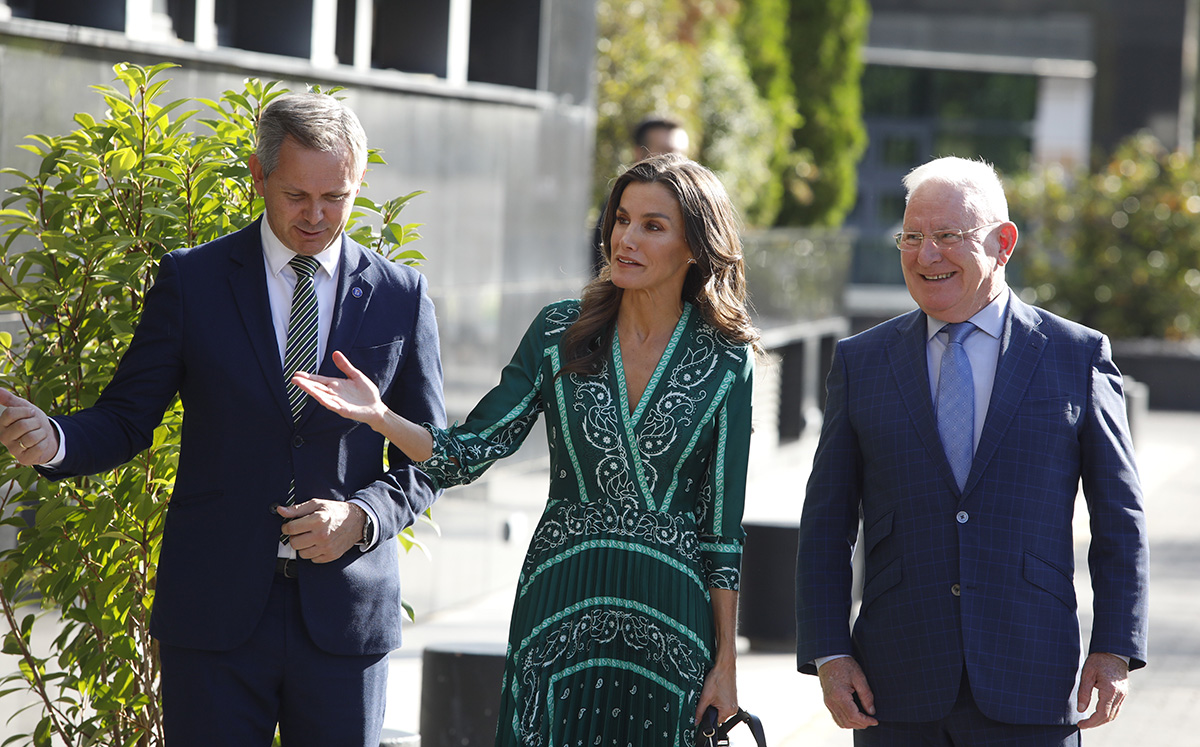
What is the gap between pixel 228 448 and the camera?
3223mm

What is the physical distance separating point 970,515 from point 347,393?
4.97ft

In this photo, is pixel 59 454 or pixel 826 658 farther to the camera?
pixel 826 658

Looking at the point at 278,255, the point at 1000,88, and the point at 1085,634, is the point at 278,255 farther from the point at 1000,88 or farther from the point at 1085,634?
the point at 1000,88

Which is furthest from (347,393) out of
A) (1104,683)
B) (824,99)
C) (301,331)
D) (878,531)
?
(824,99)

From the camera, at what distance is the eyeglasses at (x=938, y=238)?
3494 mm

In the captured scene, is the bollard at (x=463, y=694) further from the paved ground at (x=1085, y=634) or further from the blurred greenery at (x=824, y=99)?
the blurred greenery at (x=824, y=99)

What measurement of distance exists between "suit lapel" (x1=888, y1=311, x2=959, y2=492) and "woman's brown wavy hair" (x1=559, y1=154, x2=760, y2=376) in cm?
37

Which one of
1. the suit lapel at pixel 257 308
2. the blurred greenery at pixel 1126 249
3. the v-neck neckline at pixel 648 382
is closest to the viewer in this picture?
the suit lapel at pixel 257 308

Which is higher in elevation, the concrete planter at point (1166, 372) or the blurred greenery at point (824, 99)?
the blurred greenery at point (824, 99)

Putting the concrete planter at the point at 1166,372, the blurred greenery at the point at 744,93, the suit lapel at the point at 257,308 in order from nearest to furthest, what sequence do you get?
1. the suit lapel at the point at 257,308
2. the blurred greenery at the point at 744,93
3. the concrete planter at the point at 1166,372

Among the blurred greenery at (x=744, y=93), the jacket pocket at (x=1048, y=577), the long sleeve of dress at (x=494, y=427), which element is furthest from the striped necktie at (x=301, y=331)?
the blurred greenery at (x=744, y=93)

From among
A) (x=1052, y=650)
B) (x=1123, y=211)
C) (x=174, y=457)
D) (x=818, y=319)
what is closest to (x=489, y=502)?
(x=174, y=457)

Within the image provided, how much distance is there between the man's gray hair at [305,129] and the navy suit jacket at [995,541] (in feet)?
4.72

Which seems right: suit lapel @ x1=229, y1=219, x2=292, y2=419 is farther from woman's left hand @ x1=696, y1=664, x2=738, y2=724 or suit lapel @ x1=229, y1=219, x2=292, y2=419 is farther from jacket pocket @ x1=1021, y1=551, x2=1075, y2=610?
jacket pocket @ x1=1021, y1=551, x2=1075, y2=610
